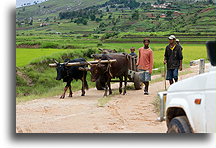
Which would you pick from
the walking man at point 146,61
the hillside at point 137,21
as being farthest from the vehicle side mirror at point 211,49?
the hillside at point 137,21

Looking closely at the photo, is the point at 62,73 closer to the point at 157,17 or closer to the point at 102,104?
the point at 102,104

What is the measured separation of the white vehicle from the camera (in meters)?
4.09

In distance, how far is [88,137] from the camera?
5133 millimetres

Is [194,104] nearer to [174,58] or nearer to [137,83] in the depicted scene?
[174,58]

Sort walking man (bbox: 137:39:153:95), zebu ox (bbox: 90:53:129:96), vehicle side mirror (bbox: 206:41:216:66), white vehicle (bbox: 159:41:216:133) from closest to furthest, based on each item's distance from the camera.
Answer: vehicle side mirror (bbox: 206:41:216:66)
white vehicle (bbox: 159:41:216:133)
walking man (bbox: 137:39:153:95)
zebu ox (bbox: 90:53:129:96)

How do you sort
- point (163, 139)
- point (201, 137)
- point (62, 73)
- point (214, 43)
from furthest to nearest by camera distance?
point (62, 73)
point (163, 139)
point (201, 137)
point (214, 43)

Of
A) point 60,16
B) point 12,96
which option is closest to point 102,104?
point 12,96

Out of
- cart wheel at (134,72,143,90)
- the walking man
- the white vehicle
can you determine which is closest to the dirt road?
the walking man

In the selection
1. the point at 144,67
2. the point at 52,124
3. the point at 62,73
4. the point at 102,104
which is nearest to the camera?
the point at 52,124

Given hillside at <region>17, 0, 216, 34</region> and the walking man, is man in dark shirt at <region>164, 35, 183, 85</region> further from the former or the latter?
hillside at <region>17, 0, 216, 34</region>

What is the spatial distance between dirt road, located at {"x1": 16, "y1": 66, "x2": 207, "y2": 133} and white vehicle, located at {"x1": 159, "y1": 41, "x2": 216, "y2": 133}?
140cm

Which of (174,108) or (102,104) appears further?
(102,104)

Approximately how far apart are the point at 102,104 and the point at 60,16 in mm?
62881
